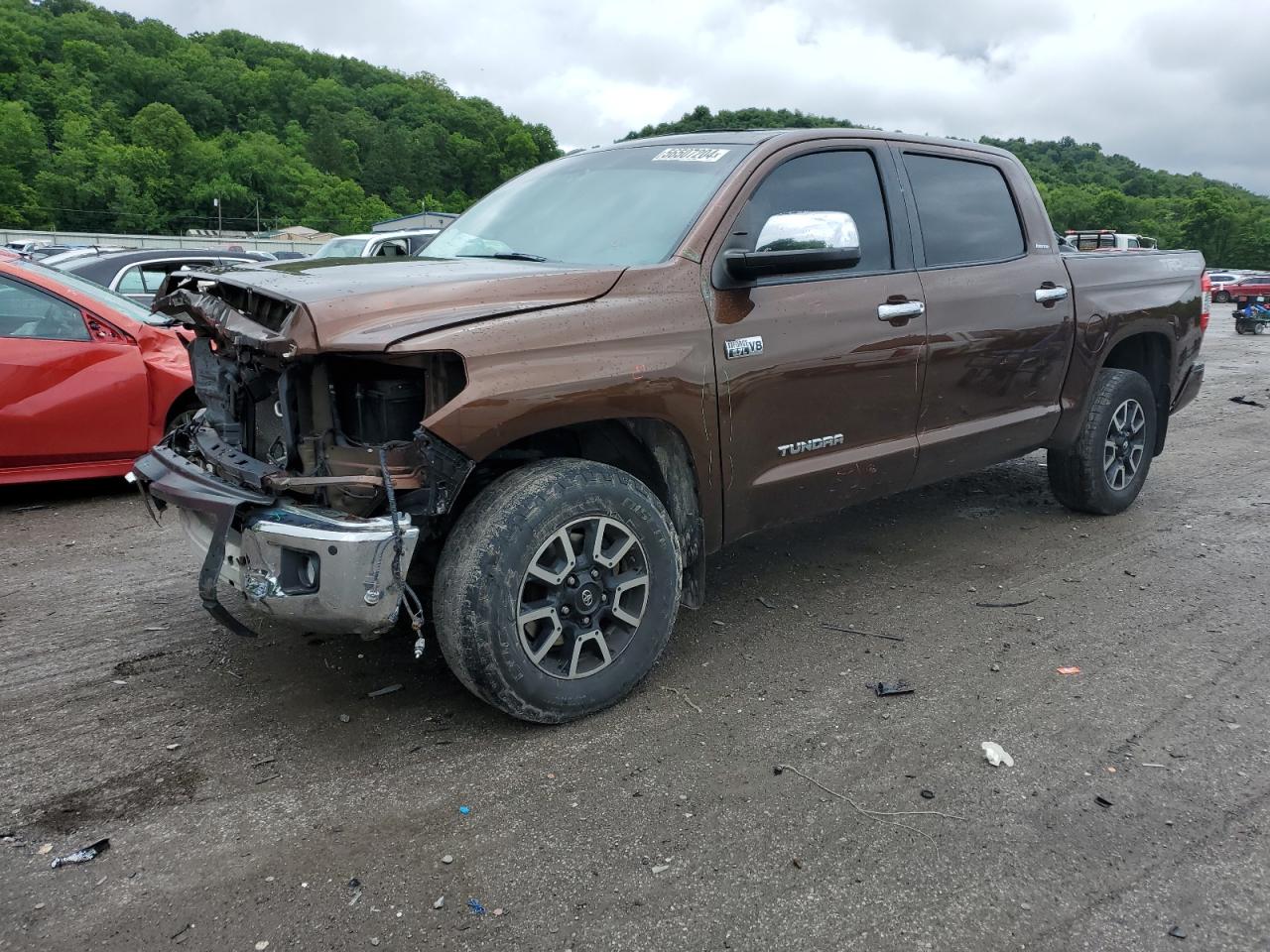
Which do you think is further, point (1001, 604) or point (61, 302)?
point (61, 302)

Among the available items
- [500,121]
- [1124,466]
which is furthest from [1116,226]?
[1124,466]

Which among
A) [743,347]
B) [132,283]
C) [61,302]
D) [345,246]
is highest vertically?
[345,246]

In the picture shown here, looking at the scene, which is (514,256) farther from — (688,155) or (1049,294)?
(1049,294)

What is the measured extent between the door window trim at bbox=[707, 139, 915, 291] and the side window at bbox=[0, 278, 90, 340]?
13.5ft

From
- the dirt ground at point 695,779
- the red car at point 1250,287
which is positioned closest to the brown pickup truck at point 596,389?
the dirt ground at point 695,779

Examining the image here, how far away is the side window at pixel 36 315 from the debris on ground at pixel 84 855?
397 cm

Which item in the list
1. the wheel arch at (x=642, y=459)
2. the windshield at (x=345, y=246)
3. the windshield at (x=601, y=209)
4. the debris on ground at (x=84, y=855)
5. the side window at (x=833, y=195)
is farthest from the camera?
the windshield at (x=345, y=246)

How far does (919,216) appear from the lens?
13.7 ft

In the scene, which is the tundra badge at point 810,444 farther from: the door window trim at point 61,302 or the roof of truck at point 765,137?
the door window trim at point 61,302

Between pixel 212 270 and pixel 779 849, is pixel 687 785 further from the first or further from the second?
pixel 212 270

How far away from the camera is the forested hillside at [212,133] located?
8762 cm

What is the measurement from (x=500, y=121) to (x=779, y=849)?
107273 millimetres

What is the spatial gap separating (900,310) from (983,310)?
602 mm

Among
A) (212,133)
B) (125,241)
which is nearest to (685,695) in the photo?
(125,241)
